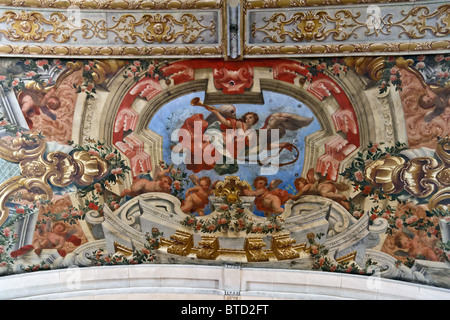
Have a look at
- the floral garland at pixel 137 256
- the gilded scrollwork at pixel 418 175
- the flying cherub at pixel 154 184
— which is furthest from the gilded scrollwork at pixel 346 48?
the floral garland at pixel 137 256

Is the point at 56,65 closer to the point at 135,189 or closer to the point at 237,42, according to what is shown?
the point at 135,189

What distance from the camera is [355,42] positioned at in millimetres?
7711

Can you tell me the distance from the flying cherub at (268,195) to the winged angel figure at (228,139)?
373mm

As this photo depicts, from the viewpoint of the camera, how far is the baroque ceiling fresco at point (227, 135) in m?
7.75

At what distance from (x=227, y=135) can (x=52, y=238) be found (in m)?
3.74

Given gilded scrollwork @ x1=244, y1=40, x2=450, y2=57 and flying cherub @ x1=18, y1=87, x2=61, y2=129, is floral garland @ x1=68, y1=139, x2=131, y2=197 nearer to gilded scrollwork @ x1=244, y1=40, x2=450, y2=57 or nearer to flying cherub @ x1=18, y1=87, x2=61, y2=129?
flying cherub @ x1=18, y1=87, x2=61, y2=129

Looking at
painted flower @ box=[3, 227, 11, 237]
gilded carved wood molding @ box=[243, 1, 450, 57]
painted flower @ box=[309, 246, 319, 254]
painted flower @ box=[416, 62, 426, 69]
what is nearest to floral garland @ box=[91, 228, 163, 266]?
painted flower @ box=[3, 227, 11, 237]

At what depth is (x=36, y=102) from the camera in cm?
818

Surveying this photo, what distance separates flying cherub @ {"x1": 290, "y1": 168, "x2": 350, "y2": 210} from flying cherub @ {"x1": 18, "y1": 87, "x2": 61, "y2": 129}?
4586 mm

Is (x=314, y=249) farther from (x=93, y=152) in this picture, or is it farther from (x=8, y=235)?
(x=8, y=235)

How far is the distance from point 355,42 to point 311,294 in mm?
4500

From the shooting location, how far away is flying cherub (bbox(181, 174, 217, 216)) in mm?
8625

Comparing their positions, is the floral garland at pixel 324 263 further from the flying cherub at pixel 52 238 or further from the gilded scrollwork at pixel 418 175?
the flying cherub at pixel 52 238
